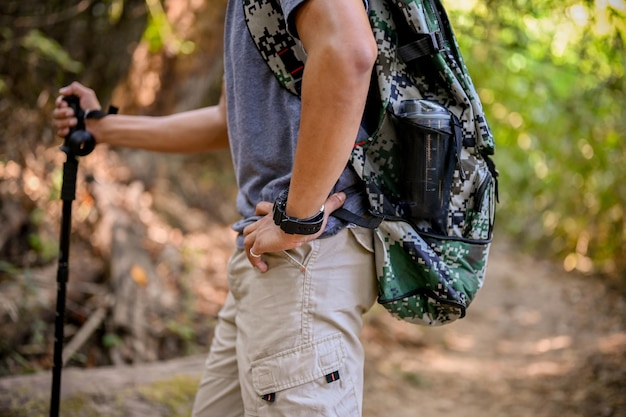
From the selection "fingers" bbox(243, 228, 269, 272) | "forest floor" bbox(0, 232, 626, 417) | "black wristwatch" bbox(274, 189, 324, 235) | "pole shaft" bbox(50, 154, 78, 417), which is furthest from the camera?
"forest floor" bbox(0, 232, 626, 417)

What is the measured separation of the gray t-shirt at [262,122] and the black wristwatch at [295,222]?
10 cm

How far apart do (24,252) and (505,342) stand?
4.45 m

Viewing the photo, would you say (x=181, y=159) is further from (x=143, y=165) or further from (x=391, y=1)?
(x=391, y=1)

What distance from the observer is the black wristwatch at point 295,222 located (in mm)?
1416

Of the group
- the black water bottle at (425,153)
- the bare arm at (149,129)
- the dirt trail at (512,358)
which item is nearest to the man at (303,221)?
the black water bottle at (425,153)

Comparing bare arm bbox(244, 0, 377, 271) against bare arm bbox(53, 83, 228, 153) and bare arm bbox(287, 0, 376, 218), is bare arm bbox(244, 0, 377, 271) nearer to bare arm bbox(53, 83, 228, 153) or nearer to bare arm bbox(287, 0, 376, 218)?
bare arm bbox(287, 0, 376, 218)

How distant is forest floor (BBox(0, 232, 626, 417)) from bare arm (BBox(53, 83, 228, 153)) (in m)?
1.20

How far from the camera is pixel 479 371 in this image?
17.0 ft

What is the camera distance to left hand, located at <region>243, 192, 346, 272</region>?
1460 millimetres

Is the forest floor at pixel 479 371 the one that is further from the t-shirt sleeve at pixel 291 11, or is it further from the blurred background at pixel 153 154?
the t-shirt sleeve at pixel 291 11

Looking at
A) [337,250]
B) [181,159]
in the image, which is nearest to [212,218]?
[181,159]

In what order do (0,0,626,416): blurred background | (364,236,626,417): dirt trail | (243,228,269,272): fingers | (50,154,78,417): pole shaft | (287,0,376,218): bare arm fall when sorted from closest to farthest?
(287,0,376,218): bare arm → (243,228,269,272): fingers → (50,154,78,417): pole shaft → (0,0,626,416): blurred background → (364,236,626,417): dirt trail

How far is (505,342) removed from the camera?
6.00 m

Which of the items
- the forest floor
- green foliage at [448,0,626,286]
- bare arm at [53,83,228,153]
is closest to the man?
bare arm at [53,83,228,153]
